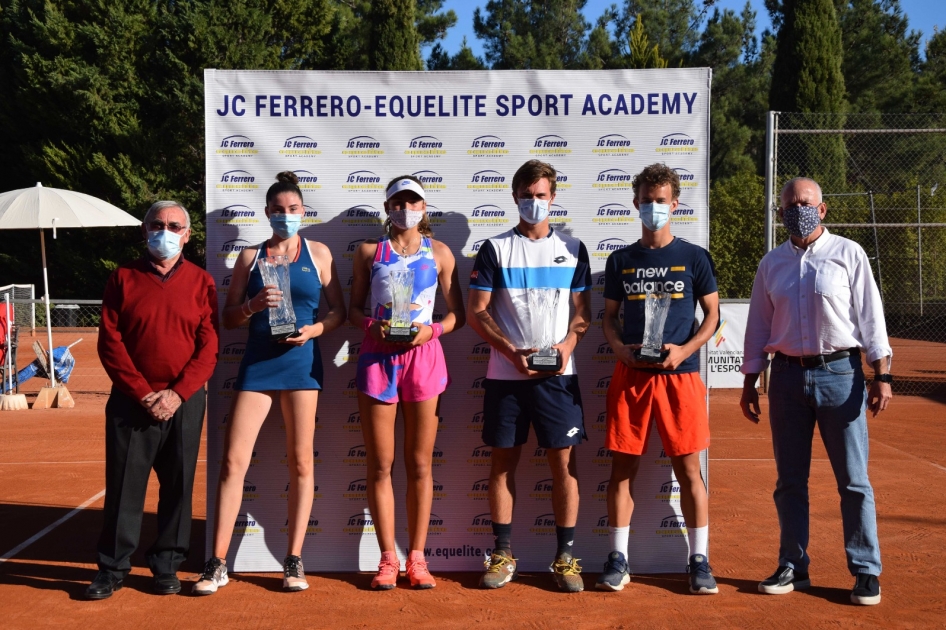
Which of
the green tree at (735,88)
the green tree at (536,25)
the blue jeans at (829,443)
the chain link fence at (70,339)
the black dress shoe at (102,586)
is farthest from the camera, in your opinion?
the green tree at (536,25)

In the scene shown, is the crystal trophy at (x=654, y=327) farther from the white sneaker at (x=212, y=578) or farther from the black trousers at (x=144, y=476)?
the white sneaker at (x=212, y=578)

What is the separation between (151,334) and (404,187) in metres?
1.63

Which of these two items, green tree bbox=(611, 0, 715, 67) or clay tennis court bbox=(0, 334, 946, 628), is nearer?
clay tennis court bbox=(0, 334, 946, 628)

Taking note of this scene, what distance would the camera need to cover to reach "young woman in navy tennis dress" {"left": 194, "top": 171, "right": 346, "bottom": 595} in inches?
206

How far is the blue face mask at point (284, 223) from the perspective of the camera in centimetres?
527

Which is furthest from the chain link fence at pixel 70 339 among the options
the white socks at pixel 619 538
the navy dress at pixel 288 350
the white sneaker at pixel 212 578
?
the white socks at pixel 619 538

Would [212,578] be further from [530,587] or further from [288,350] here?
[530,587]

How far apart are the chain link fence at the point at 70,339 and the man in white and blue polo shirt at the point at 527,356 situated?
39.2 feet

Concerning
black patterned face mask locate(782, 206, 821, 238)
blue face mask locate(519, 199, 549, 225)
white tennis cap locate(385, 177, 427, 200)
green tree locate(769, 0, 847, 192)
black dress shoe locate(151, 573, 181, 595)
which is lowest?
black dress shoe locate(151, 573, 181, 595)

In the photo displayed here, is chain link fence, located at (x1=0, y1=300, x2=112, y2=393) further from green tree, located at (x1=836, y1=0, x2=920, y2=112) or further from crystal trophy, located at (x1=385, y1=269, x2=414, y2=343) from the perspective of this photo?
green tree, located at (x1=836, y1=0, x2=920, y2=112)

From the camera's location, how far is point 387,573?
5277mm

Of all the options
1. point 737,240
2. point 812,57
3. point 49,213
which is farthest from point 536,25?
point 49,213

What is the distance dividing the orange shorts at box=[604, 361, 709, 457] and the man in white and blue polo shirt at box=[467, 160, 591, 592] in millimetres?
250

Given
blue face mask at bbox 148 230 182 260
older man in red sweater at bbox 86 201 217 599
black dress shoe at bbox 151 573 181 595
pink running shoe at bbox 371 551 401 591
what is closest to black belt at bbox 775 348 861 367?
pink running shoe at bbox 371 551 401 591
